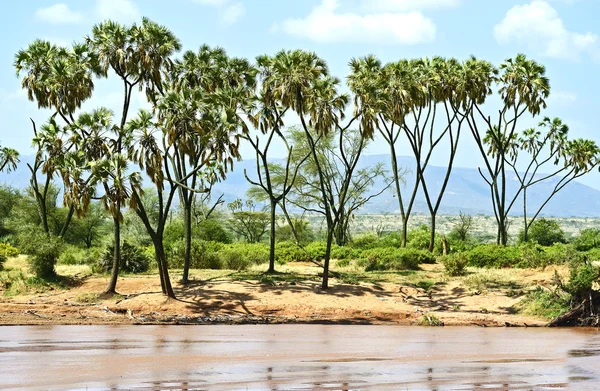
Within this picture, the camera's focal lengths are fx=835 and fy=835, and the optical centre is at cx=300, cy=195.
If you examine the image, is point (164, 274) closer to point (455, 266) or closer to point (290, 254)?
point (455, 266)

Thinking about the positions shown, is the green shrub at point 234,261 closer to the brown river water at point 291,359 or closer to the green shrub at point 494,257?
the green shrub at point 494,257

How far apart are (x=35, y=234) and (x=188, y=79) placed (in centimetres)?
1084

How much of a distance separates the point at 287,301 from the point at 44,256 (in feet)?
41.3

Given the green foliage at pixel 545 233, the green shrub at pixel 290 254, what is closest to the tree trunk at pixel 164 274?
the green shrub at pixel 290 254

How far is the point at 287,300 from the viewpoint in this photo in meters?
35.8

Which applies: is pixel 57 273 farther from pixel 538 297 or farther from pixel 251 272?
pixel 538 297

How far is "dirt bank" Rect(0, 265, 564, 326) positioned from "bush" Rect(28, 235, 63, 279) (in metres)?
1.49

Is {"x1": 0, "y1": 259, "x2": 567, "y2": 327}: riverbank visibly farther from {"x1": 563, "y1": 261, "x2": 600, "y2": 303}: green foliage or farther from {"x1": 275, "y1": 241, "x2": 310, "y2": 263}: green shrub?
{"x1": 275, "y1": 241, "x2": 310, "y2": 263}: green shrub

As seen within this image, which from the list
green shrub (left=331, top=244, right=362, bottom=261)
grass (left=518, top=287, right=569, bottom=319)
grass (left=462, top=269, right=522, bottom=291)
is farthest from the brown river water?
green shrub (left=331, top=244, right=362, bottom=261)

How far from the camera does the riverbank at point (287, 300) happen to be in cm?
3266

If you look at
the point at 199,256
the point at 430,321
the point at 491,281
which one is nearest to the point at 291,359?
the point at 430,321

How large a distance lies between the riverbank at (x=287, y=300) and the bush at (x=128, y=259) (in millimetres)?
1529

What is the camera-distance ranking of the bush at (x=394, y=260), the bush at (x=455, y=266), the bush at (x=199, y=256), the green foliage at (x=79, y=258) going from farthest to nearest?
the green foliage at (x=79, y=258) < the bush at (x=394, y=260) < the bush at (x=199, y=256) < the bush at (x=455, y=266)

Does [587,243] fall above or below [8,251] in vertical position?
above
